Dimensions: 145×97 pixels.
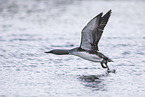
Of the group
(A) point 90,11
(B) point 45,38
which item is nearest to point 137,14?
(A) point 90,11

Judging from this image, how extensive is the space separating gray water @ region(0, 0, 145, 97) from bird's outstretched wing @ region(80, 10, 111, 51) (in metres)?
0.73

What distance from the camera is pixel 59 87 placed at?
669 centimetres

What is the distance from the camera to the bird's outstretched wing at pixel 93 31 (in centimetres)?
674

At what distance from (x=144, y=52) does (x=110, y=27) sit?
4619 millimetres

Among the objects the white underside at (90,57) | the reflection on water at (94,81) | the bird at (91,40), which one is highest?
the bird at (91,40)

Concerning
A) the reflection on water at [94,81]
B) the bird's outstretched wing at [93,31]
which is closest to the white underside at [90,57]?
the bird's outstretched wing at [93,31]

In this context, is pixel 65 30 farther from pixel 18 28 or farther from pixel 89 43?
pixel 89 43

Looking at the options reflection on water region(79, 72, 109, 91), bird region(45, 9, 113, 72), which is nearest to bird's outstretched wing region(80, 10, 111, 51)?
bird region(45, 9, 113, 72)

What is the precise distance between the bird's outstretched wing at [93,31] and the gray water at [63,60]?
73 cm

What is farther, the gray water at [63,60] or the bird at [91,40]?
the bird at [91,40]

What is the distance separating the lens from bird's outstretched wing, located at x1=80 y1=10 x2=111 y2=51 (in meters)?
6.74

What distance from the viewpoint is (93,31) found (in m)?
6.89

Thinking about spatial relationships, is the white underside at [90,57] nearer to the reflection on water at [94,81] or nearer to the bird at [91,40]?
the bird at [91,40]

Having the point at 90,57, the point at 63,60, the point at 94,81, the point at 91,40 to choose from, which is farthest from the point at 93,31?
the point at 63,60
